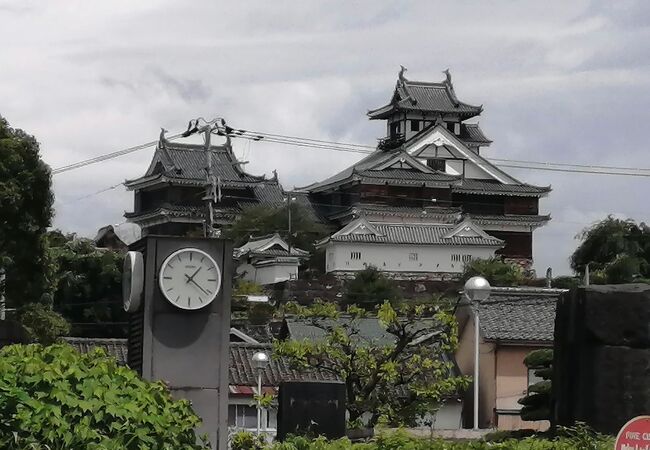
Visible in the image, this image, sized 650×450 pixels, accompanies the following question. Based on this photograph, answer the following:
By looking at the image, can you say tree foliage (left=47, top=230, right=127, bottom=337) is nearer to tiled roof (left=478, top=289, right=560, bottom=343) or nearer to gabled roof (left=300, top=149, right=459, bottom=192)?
tiled roof (left=478, top=289, right=560, bottom=343)

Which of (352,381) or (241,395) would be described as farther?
(241,395)

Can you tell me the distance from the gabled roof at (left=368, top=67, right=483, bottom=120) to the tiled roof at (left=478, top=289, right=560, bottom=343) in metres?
44.7

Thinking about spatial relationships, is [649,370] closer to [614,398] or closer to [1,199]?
[614,398]

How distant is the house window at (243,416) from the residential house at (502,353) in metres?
5.29

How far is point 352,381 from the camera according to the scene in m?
22.9

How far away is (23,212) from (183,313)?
13.8 meters

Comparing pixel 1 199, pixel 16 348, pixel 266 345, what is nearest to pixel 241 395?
pixel 266 345

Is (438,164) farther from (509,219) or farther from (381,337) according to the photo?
(381,337)

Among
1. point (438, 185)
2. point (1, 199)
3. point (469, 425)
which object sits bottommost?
point (469, 425)

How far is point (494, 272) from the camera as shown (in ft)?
189

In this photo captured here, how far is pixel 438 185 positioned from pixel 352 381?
49.9 m

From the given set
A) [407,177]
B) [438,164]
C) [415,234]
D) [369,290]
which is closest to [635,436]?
[369,290]

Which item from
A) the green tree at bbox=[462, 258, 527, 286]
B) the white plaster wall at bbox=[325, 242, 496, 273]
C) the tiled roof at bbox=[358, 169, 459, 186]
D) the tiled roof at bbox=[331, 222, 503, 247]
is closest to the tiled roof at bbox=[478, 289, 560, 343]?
the green tree at bbox=[462, 258, 527, 286]

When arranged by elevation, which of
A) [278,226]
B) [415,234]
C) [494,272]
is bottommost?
[494,272]
